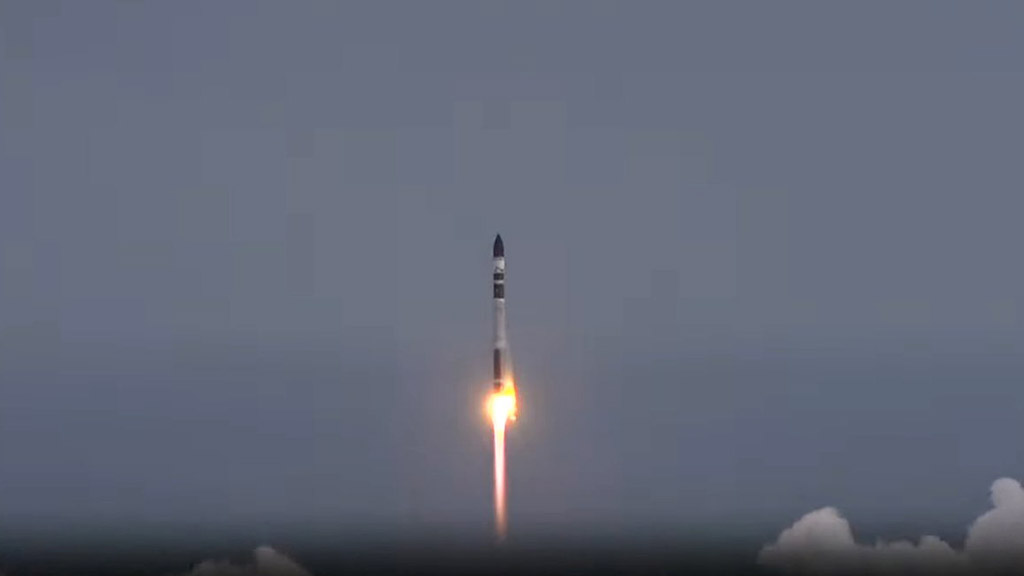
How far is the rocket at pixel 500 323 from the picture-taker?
13825cm

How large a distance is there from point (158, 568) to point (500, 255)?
6414 cm

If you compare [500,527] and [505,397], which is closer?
[505,397]

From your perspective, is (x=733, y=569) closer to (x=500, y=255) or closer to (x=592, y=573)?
(x=592, y=573)

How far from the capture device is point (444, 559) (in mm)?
198250

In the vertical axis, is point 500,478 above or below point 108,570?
below

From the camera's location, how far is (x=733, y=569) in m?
195

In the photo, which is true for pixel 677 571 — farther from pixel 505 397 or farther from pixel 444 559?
pixel 505 397

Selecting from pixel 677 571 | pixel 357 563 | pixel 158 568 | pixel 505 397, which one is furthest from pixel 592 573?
pixel 505 397

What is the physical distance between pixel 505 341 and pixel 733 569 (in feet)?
210

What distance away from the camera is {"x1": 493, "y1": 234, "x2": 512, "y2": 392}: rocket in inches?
5443

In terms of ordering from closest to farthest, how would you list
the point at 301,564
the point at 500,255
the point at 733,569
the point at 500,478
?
the point at 500,255 < the point at 500,478 < the point at 301,564 < the point at 733,569

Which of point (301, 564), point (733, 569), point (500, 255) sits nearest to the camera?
point (500, 255)

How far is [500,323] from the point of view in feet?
455

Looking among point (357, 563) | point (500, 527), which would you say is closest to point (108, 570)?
point (357, 563)
